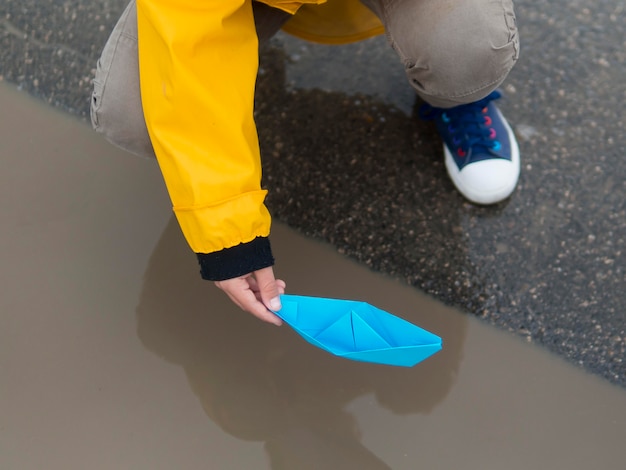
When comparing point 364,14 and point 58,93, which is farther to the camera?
point 58,93

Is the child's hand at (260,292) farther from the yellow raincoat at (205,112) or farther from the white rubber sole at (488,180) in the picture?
the white rubber sole at (488,180)

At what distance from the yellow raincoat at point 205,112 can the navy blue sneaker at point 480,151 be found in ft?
1.43

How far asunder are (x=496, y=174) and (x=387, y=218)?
0.21m

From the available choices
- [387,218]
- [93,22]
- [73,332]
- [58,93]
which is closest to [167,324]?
[73,332]

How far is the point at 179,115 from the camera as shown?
88 centimetres

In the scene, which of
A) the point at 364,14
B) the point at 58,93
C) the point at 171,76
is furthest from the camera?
the point at 58,93

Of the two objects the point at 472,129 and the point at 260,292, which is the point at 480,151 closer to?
the point at 472,129

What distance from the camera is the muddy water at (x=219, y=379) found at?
1.02 meters

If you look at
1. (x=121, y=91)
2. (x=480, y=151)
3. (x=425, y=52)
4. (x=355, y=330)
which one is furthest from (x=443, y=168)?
(x=121, y=91)

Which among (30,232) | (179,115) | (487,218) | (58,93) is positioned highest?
(179,115)

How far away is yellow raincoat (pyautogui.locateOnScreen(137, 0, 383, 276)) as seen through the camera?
85 cm

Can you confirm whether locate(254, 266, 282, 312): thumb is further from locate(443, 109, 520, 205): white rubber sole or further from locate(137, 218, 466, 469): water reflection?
locate(443, 109, 520, 205): white rubber sole

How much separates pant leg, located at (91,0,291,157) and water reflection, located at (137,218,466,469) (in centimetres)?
26

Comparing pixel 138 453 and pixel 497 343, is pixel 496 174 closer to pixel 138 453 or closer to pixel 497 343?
pixel 497 343
